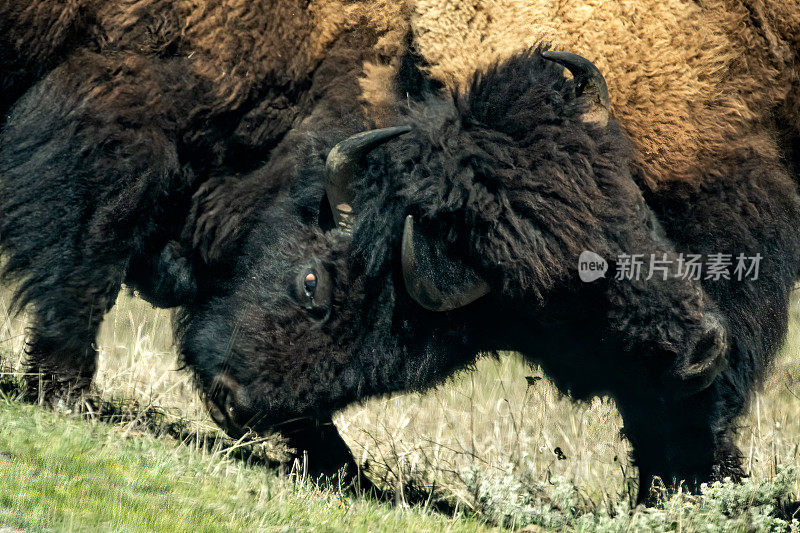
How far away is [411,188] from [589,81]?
2.89ft

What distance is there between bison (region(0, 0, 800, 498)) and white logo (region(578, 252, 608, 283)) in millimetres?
37

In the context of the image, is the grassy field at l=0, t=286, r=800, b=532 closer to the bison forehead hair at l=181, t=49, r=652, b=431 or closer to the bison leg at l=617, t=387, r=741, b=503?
the bison leg at l=617, t=387, r=741, b=503

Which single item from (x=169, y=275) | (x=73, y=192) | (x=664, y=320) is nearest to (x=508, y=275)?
→ (x=664, y=320)

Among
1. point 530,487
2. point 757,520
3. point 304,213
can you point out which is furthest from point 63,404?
point 757,520

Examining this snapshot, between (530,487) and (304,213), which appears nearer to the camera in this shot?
(304,213)

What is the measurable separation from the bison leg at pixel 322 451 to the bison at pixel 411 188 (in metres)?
0.12

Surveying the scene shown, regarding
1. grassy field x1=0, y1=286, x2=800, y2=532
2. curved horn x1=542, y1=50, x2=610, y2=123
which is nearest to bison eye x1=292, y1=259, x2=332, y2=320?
grassy field x1=0, y1=286, x2=800, y2=532

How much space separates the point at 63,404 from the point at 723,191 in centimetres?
320

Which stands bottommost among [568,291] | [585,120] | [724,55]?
[568,291]

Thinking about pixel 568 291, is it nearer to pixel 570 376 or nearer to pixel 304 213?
pixel 570 376

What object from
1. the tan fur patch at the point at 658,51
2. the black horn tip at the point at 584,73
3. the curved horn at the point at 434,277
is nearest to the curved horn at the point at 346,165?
the curved horn at the point at 434,277

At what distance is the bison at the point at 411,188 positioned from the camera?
365cm

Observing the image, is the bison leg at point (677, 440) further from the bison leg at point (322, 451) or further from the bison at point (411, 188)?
the bison leg at point (322, 451)

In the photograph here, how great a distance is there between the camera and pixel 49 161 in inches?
160
